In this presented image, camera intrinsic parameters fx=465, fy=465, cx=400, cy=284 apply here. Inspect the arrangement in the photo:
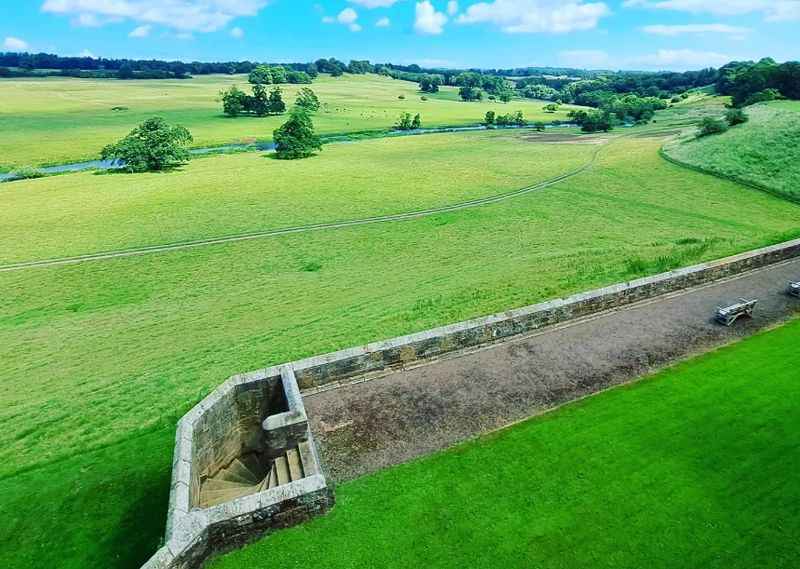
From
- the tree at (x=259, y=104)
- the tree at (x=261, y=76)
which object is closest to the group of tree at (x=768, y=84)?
the tree at (x=259, y=104)

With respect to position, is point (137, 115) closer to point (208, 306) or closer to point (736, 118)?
point (208, 306)

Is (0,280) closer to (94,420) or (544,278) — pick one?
(94,420)

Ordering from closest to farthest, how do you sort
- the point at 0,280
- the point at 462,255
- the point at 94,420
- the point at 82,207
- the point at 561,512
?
the point at 561,512 < the point at 94,420 < the point at 0,280 < the point at 462,255 < the point at 82,207

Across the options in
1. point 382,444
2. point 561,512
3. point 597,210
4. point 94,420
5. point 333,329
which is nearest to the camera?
point 561,512

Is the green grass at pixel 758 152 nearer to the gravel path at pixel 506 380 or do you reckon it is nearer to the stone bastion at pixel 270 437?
the gravel path at pixel 506 380

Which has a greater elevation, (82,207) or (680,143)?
(680,143)

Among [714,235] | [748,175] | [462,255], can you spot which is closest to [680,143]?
[748,175]

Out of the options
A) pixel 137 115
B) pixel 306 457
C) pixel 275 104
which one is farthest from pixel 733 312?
pixel 137 115
